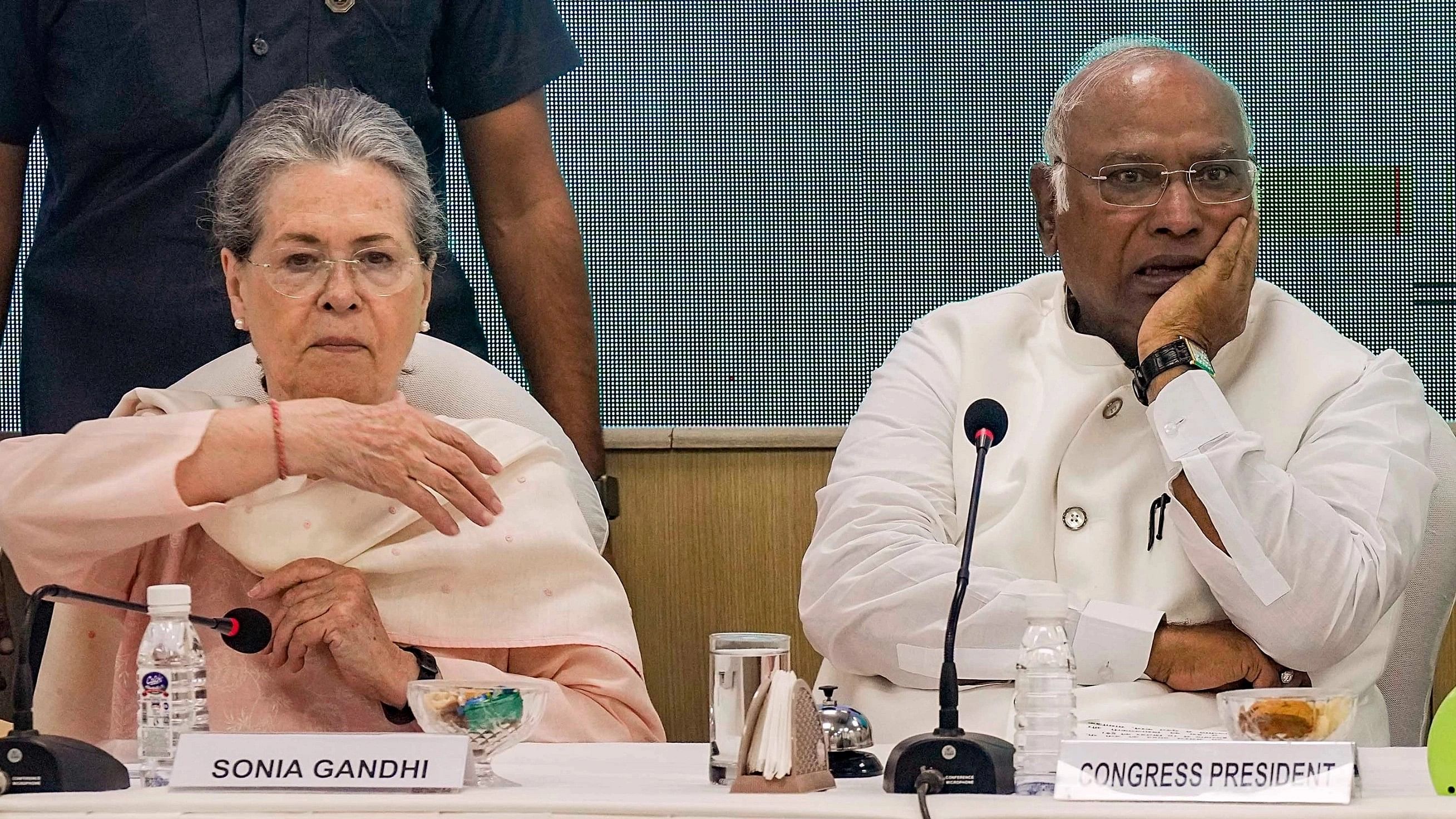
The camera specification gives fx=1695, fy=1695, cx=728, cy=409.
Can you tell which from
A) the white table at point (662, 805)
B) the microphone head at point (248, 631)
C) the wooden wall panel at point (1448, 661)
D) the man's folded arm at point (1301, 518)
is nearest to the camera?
the white table at point (662, 805)

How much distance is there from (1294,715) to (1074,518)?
0.93 meters

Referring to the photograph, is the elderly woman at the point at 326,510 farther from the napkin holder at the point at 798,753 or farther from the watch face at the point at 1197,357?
the watch face at the point at 1197,357

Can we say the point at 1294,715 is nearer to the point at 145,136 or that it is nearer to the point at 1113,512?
the point at 1113,512

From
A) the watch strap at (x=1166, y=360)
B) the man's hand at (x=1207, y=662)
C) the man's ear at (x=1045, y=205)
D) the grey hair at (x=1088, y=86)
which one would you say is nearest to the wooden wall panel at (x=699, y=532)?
the man's ear at (x=1045, y=205)

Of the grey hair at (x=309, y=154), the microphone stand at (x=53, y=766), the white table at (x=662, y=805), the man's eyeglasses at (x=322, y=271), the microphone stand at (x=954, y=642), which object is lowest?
the white table at (x=662, y=805)

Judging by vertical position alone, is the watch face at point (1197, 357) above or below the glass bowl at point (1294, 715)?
above

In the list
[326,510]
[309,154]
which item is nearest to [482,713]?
[326,510]

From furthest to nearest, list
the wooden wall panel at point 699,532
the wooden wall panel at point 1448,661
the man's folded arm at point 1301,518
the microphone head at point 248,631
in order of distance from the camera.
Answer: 1. the wooden wall panel at point 699,532
2. the wooden wall panel at point 1448,661
3. the man's folded arm at point 1301,518
4. the microphone head at point 248,631

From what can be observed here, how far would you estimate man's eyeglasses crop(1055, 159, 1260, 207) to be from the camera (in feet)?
7.69

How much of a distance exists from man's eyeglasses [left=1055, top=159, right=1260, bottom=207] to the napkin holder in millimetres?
1179

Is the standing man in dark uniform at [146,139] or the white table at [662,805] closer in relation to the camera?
the white table at [662,805]

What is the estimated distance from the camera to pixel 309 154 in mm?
2178

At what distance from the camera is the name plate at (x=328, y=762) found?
135cm

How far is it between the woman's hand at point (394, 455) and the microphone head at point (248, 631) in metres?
0.27
